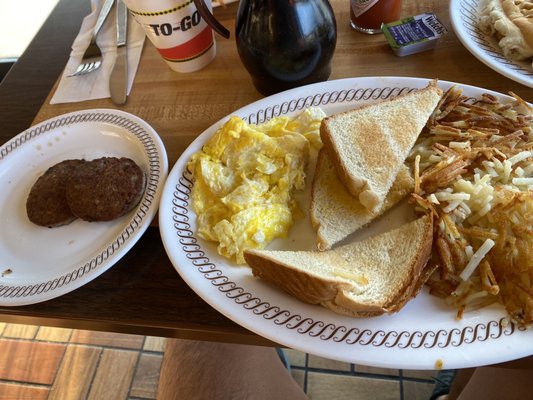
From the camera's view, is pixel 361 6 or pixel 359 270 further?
pixel 361 6

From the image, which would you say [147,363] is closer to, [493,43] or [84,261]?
[84,261]

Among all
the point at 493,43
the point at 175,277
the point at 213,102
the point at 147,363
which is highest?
the point at 493,43

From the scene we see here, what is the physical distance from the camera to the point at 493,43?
1.52m

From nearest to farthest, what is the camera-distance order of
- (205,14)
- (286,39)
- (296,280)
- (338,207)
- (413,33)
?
(296,280), (338,207), (286,39), (205,14), (413,33)

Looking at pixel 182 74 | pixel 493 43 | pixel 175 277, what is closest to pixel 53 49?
pixel 182 74

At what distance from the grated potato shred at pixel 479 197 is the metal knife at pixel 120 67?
1200 mm

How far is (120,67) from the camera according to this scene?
188 cm

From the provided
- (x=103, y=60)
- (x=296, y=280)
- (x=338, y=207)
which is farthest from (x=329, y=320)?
(x=103, y=60)

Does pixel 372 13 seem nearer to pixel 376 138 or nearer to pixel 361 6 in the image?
pixel 361 6

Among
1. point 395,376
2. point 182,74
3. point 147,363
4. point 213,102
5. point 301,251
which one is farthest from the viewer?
point 147,363

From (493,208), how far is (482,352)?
0.37m

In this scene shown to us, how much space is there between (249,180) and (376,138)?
0.40 metres

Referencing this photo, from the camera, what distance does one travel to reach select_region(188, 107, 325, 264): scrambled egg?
3.84 ft

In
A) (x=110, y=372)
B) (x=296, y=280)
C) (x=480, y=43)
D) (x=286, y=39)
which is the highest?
(x=286, y=39)
